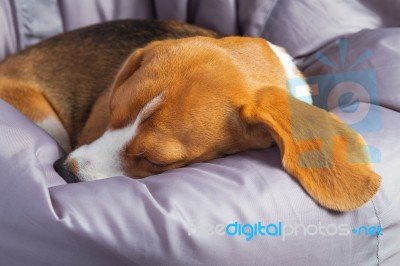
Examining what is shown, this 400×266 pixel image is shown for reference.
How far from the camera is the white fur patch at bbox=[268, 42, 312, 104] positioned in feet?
7.23

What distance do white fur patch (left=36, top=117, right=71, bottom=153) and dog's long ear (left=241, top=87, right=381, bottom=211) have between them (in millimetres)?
1113

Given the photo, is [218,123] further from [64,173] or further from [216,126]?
[64,173]

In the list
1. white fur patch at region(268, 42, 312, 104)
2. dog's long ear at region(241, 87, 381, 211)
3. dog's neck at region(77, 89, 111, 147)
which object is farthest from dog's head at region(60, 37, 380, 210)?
dog's neck at region(77, 89, 111, 147)

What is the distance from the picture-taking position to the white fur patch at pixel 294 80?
220 cm

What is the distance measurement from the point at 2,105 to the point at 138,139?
571mm

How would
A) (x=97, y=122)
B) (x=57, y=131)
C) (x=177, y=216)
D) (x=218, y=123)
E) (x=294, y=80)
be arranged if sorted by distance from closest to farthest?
(x=177, y=216) < (x=218, y=123) < (x=294, y=80) < (x=97, y=122) < (x=57, y=131)

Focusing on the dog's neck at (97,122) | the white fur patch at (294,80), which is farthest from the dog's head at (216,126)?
the dog's neck at (97,122)

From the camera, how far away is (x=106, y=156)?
196 centimetres

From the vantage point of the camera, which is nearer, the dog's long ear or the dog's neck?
the dog's long ear

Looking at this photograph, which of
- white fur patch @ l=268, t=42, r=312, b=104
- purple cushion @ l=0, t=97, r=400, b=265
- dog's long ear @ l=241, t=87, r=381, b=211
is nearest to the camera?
purple cushion @ l=0, t=97, r=400, b=265

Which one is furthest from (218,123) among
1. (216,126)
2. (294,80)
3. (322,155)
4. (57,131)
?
(57,131)

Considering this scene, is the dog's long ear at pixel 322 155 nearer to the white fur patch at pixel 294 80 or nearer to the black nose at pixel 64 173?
the white fur patch at pixel 294 80

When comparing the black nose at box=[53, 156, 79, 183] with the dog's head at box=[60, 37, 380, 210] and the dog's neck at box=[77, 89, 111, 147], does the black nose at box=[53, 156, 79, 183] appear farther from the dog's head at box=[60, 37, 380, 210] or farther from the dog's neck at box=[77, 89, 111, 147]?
the dog's neck at box=[77, 89, 111, 147]

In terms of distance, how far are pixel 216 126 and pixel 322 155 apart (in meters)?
0.37
